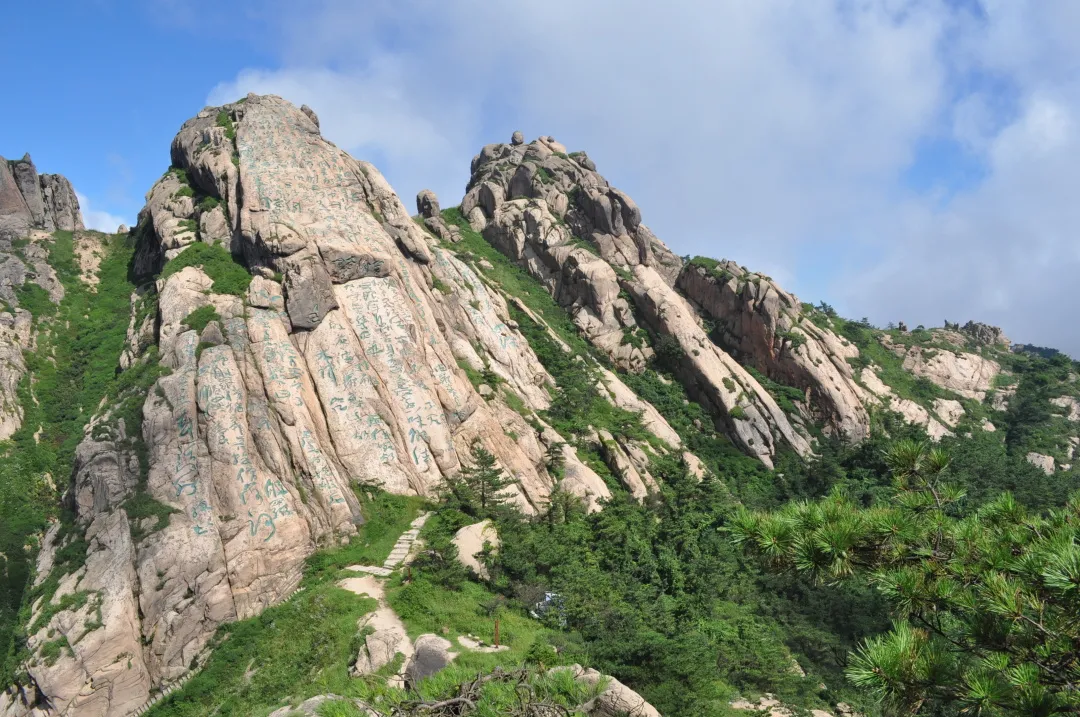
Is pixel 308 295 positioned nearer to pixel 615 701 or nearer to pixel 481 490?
pixel 481 490

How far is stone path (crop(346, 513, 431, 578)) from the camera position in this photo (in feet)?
69.2

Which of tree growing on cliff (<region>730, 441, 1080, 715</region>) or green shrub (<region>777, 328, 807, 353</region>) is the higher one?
green shrub (<region>777, 328, 807, 353</region>)

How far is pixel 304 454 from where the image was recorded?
24.5m

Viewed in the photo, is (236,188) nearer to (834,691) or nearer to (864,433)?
(834,691)

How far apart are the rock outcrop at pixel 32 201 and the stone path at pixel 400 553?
126ft

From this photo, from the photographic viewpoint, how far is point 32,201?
46438 mm

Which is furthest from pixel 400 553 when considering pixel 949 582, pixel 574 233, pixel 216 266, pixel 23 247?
pixel 574 233

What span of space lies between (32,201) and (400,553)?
46339mm

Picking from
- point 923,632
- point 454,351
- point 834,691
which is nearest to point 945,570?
point 923,632

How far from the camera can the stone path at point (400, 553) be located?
21.1 metres

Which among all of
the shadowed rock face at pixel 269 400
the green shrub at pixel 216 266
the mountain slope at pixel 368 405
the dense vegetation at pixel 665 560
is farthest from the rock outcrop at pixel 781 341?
A: the green shrub at pixel 216 266

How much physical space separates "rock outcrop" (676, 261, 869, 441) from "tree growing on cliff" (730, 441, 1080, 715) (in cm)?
4014

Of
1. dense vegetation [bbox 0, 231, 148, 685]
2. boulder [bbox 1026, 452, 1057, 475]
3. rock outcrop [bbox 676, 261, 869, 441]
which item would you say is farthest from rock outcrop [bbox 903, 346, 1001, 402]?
dense vegetation [bbox 0, 231, 148, 685]

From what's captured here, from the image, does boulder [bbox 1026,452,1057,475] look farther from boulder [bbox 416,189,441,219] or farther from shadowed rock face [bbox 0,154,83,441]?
shadowed rock face [bbox 0,154,83,441]
